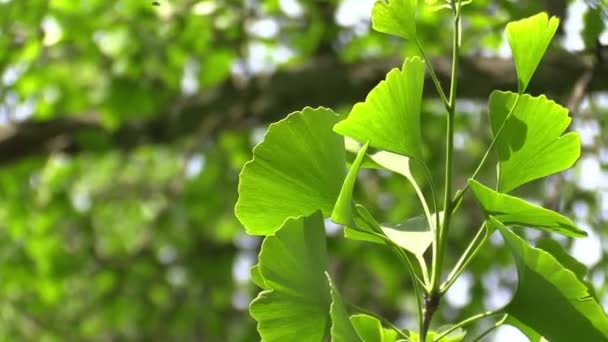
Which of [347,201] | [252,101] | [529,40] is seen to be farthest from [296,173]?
[252,101]

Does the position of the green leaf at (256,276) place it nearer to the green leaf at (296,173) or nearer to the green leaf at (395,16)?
the green leaf at (296,173)

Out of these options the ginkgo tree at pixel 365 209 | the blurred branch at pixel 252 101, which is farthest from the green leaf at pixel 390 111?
the blurred branch at pixel 252 101

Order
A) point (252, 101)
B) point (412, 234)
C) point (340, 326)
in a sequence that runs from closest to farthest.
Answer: point (340, 326) → point (412, 234) → point (252, 101)

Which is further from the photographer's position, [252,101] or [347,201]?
[252,101]

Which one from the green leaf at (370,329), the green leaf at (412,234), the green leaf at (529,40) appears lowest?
the green leaf at (370,329)

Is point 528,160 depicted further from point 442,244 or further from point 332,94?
point 332,94

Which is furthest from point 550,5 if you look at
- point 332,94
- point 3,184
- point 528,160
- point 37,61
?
point 3,184

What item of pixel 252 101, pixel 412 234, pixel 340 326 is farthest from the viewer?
pixel 252 101

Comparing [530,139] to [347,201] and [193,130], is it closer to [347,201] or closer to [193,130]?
[347,201]
